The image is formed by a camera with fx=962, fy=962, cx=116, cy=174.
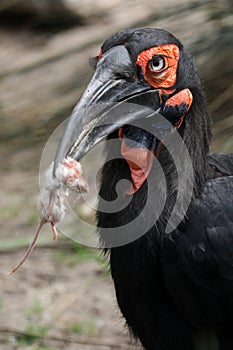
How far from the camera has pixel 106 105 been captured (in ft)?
8.82

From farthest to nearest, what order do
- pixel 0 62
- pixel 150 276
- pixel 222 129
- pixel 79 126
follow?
pixel 0 62
pixel 222 129
pixel 150 276
pixel 79 126

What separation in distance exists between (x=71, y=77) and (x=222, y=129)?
701 millimetres

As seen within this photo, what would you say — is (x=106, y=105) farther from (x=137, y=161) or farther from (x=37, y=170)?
(x=37, y=170)

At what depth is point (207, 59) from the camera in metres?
3.77

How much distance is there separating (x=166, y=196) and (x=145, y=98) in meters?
0.30

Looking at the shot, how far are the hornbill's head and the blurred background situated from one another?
795mm

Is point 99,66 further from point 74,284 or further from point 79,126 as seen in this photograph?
point 74,284

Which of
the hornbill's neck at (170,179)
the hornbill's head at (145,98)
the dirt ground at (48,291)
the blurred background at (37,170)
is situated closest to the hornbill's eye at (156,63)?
the hornbill's head at (145,98)

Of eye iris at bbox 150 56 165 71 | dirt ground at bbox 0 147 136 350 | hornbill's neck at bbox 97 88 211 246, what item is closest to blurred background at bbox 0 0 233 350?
dirt ground at bbox 0 147 136 350

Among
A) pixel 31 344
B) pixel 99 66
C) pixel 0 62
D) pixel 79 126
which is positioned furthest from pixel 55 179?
pixel 0 62

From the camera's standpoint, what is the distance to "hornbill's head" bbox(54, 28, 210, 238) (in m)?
2.71

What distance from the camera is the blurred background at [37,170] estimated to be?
3781 millimetres

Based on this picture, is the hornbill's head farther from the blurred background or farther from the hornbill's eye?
the blurred background

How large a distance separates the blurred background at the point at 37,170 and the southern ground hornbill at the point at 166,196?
31.6 inches
